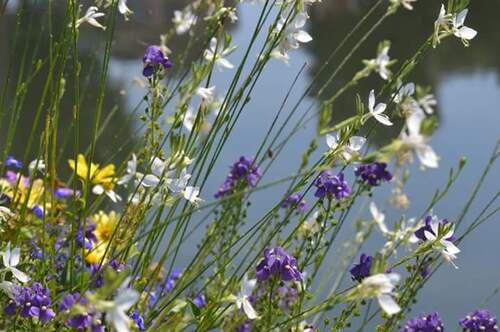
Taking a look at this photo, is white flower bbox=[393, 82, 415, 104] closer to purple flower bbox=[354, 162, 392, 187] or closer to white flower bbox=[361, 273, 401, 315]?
purple flower bbox=[354, 162, 392, 187]

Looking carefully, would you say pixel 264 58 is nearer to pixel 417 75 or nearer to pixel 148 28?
pixel 417 75

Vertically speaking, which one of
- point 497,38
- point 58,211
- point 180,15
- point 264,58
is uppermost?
point 497,38

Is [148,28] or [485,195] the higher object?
[148,28]

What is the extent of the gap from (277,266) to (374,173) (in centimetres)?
41

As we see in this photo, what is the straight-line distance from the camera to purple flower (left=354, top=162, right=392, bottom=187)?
1.65 m

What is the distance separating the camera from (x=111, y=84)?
6.68 m

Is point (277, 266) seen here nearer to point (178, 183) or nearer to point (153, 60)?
point (178, 183)

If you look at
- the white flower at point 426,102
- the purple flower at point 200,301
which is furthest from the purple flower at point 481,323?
the purple flower at point 200,301

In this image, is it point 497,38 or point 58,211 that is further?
point 497,38

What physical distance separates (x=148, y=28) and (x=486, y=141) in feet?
12.8

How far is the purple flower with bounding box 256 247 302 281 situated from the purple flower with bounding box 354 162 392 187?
39cm

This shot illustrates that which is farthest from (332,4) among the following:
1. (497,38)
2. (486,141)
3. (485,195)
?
(485,195)

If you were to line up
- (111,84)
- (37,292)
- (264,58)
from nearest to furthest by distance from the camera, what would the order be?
1. (37,292)
2. (264,58)
3. (111,84)

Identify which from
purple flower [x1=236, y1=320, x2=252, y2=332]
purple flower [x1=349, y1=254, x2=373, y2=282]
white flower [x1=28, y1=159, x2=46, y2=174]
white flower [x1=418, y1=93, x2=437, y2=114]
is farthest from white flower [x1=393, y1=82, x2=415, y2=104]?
Answer: purple flower [x1=236, y1=320, x2=252, y2=332]
